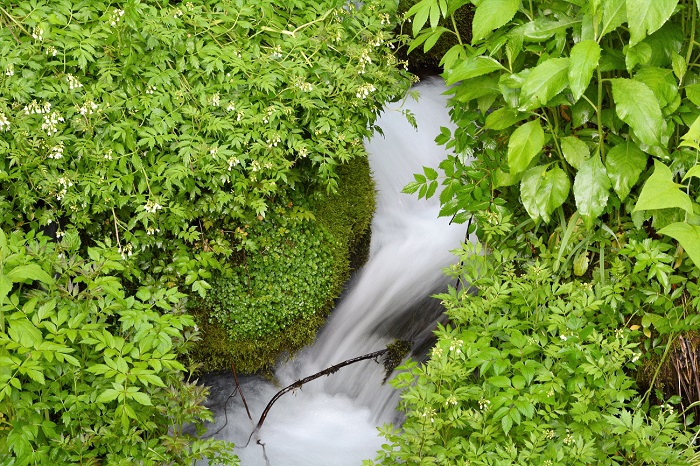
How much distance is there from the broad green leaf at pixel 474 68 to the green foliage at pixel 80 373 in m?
1.36

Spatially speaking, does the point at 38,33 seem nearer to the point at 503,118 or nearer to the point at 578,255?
Answer: the point at 503,118

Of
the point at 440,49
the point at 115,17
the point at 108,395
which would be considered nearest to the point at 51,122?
the point at 115,17

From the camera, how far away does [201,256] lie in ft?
10.0

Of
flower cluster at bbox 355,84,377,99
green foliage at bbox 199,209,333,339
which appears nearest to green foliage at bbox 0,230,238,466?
green foliage at bbox 199,209,333,339

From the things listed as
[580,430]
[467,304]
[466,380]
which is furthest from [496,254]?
[580,430]

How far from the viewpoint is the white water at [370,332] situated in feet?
11.0

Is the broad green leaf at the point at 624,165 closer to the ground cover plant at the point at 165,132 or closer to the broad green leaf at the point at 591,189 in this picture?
the broad green leaf at the point at 591,189

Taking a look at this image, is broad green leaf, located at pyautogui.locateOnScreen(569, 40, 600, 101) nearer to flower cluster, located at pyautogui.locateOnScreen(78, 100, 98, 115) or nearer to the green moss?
the green moss

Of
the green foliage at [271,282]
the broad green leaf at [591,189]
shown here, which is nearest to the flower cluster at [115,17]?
the green foliage at [271,282]

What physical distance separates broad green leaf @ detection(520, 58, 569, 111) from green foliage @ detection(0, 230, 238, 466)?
1.45 metres

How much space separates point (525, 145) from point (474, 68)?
1.18ft

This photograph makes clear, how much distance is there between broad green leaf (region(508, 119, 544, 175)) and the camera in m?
2.45

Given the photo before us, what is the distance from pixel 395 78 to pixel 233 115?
90 centimetres

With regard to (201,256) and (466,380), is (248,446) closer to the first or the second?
(201,256)
